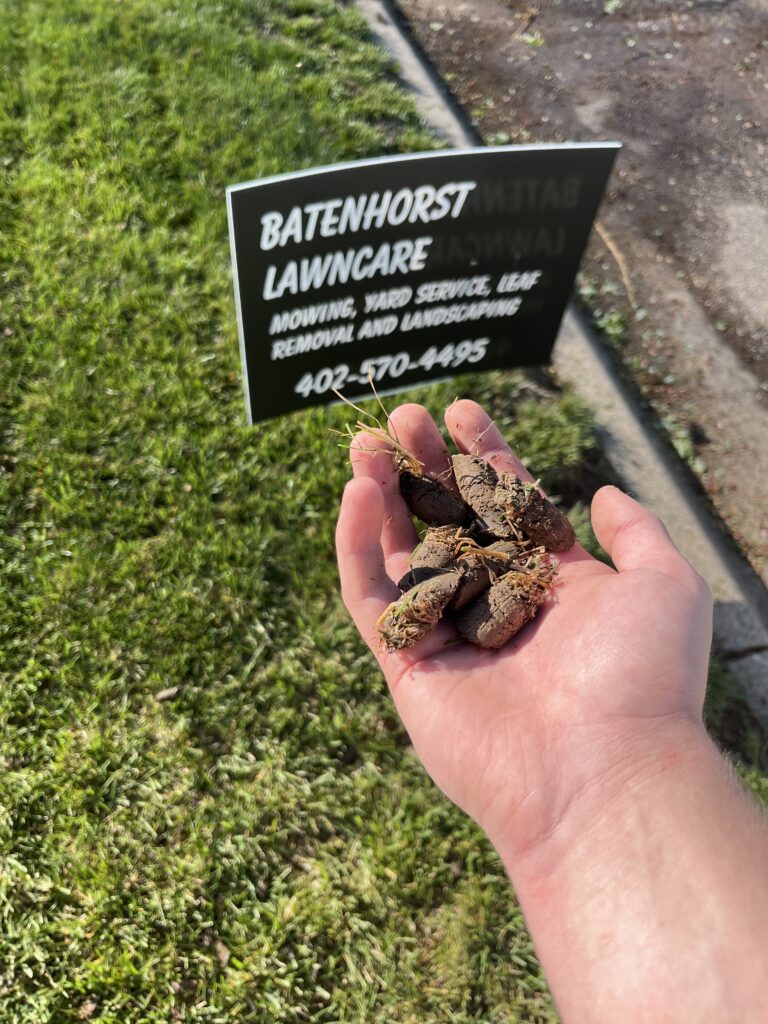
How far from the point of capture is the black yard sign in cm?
276

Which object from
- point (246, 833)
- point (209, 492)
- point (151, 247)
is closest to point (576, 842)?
point (246, 833)

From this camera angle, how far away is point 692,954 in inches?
69.3

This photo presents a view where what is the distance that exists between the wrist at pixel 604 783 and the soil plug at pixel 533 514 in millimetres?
737

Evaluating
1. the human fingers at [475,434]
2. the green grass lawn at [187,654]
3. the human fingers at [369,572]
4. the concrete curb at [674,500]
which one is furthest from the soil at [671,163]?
the human fingers at [369,572]

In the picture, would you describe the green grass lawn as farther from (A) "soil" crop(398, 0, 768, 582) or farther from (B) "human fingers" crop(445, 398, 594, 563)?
(A) "soil" crop(398, 0, 768, 582)

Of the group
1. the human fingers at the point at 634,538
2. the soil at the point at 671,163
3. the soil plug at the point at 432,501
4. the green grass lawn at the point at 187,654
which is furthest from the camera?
the soil at the point at 671,163

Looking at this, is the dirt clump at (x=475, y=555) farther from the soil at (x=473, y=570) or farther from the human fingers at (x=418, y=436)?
the human fingers at (x=418, y=436)

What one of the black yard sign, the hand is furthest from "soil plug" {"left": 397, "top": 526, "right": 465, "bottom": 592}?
the black yard sign

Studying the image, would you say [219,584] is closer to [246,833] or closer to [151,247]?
[246,833]

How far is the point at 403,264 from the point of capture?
10.1 ft

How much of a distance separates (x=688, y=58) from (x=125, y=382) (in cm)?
465

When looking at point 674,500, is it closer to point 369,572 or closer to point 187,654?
point 369,572

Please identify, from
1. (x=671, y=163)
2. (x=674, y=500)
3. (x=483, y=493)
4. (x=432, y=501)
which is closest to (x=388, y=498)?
(x=432, y=501)

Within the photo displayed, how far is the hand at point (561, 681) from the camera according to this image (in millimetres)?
2082
